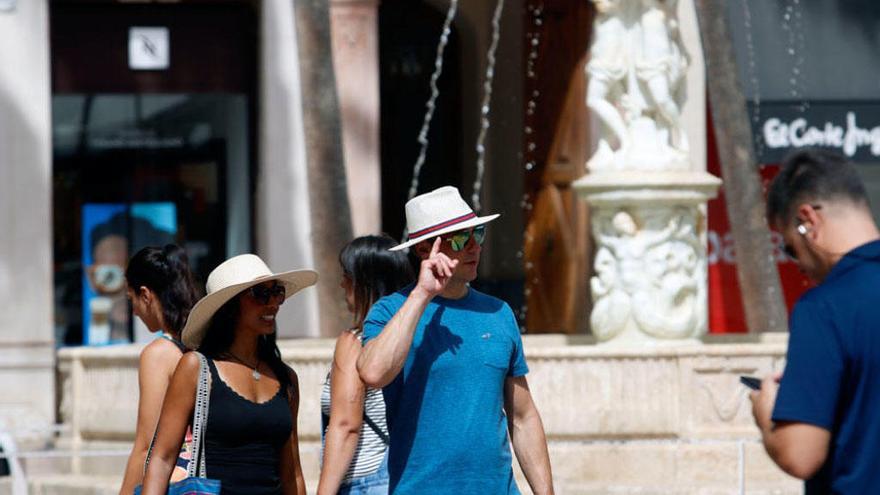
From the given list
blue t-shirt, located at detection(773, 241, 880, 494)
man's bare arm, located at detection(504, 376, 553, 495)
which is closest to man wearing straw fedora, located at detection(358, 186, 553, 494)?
man's bare arm, located at detection(504, 376, 553, 495)

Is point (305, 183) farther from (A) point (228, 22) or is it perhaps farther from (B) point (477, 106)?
(B) point (477, 106)

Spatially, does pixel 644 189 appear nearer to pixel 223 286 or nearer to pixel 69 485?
pixel 69 485

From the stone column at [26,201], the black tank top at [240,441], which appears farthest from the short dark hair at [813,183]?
the stone column at [26,201]

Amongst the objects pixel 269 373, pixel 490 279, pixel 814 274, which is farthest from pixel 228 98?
pixel 814 274

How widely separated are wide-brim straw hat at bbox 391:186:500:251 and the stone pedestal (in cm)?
599

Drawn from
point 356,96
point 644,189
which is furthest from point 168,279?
point 356,96

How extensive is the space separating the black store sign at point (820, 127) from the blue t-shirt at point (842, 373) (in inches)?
570

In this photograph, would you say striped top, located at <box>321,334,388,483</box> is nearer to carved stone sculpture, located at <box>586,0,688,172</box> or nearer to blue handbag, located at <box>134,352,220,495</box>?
blue handbag, located at <box>134,352,220,495</box>

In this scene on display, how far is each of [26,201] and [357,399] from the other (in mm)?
11542

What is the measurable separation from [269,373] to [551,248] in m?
12.6

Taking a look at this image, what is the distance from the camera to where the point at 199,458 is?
203 inches

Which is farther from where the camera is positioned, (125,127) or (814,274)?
(125,127)

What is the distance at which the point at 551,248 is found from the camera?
17.9 meters

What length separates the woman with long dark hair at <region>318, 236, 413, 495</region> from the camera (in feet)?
17.9
